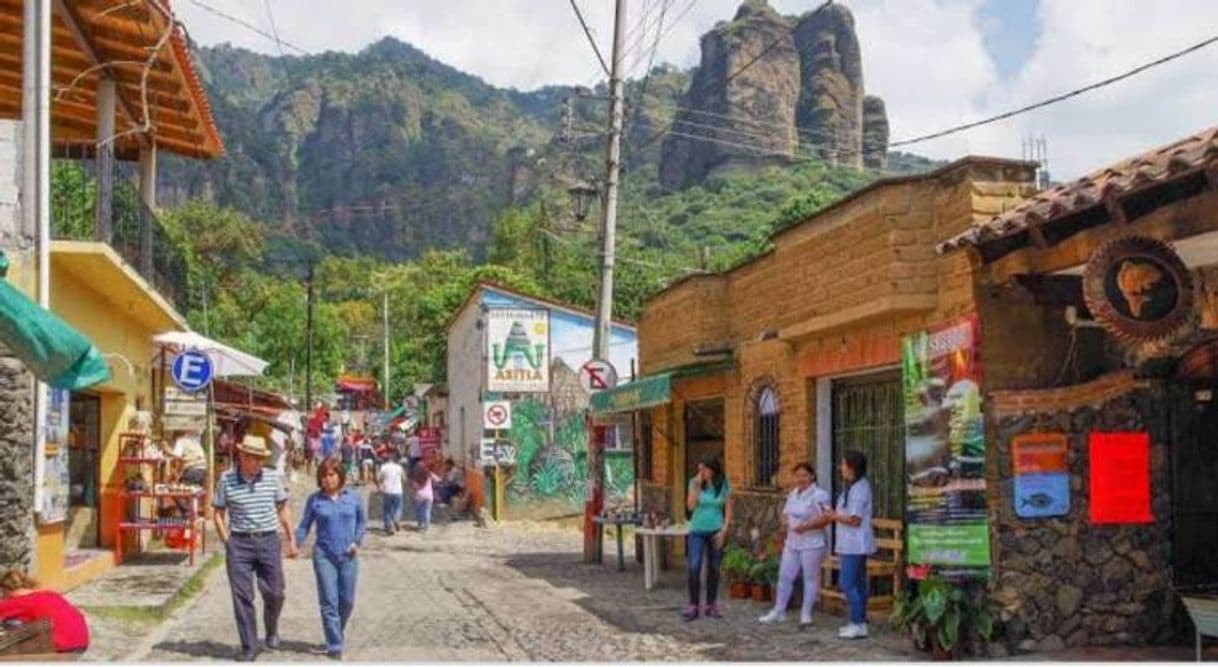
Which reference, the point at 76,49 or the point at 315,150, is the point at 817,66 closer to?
the point at 315,150

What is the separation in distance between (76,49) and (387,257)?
11338 centimetres

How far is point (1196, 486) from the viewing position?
35.9 feet

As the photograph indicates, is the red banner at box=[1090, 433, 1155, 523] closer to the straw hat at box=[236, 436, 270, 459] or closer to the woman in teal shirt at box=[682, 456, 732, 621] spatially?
the woman in teal shirt at box=[682, 456, 732, 621]

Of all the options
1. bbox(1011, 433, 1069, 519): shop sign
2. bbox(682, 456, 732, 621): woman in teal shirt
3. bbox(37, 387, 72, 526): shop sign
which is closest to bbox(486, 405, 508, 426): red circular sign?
bbox(37, 387, 72, 526): shop sign

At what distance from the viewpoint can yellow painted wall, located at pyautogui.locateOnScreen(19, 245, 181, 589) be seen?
561 inches

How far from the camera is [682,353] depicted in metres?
19.6

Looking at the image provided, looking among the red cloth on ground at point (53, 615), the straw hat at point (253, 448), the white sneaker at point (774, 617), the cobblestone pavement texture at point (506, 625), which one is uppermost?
the straw hat at point (253, 448)

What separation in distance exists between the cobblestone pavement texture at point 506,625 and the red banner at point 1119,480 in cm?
181

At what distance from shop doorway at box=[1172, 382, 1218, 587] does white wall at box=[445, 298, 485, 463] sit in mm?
23091

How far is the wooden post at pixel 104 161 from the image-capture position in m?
15.2

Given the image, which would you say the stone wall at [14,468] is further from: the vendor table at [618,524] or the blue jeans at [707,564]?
the vendor table at [618,524]

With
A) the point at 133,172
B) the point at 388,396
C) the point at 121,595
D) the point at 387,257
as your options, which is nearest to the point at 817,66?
the point at 387,257

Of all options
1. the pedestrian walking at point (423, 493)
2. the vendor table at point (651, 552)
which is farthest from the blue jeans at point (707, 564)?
the pedestrian walking at point (423, 493)

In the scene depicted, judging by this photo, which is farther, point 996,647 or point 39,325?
point 996,647
